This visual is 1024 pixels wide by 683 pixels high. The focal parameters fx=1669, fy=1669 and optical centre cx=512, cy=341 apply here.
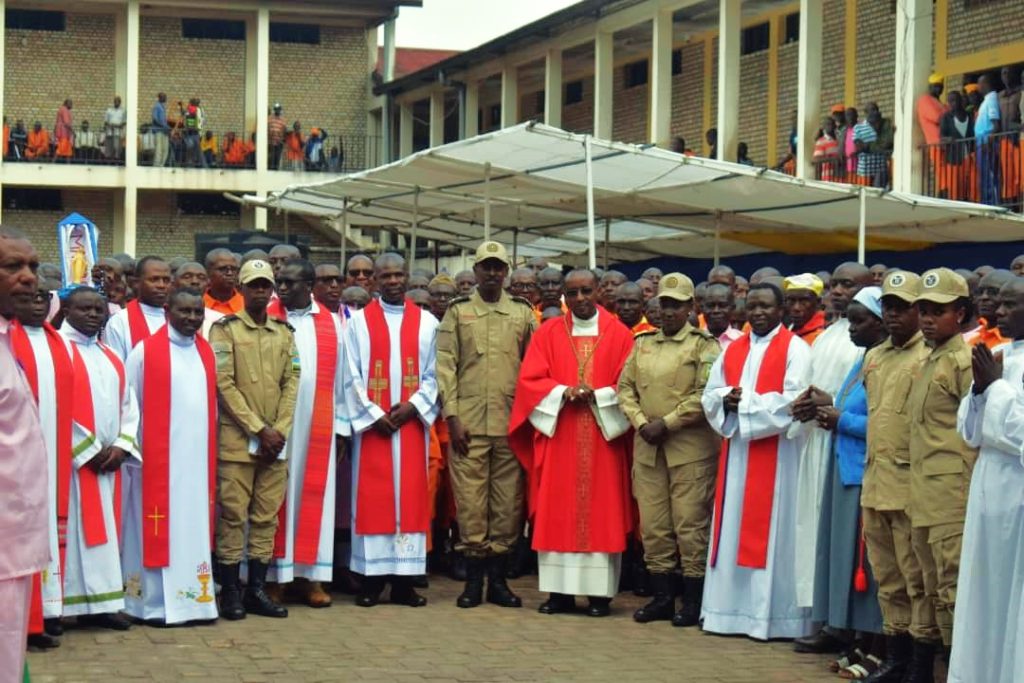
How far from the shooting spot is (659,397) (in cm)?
988

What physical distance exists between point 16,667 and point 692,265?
1738 cm

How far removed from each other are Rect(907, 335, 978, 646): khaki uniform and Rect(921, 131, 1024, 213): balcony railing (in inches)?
441

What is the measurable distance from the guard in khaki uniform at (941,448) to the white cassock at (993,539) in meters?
0.33

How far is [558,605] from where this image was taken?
10.2m

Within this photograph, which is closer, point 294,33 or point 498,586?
point 498,586

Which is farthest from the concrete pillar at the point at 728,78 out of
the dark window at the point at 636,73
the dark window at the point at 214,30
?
the dark window at the point at 214,30

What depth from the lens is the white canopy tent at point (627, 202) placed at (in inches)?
570

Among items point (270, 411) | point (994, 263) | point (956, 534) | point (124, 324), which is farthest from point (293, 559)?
point (994, 263)

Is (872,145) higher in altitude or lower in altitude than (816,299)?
higher

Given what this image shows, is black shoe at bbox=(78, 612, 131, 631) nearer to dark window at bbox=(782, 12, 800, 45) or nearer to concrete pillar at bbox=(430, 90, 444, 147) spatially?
dark window at bbox=(782, 12, 800, 45)

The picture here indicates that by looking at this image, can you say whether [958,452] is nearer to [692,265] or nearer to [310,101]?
[692,265]

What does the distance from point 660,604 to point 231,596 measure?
8.25 feet

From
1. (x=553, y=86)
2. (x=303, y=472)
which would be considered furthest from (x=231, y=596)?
(x=553, y=86)

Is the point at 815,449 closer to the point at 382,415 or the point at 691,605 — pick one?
the point at 691,605
